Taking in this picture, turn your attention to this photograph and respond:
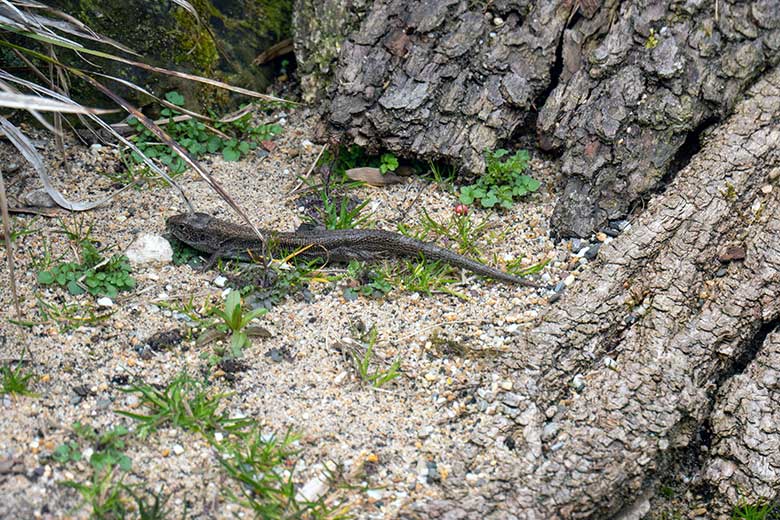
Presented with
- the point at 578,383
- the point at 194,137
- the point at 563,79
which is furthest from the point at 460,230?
the point at 194,137

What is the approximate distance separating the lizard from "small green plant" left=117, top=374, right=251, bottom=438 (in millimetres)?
1248

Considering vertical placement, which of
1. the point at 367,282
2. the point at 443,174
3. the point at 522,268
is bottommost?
the point at 367,282

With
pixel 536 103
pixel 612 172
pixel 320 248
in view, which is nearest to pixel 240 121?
pixel 320 248

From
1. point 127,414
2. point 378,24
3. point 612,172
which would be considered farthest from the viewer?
point 378,24

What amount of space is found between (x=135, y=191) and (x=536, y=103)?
2.73 meters

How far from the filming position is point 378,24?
17.6ft

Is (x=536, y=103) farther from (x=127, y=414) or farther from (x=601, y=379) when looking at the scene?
(x=127, y=414)

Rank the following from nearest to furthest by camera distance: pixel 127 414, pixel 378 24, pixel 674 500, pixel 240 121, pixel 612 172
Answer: pixel 127 414 → pixel 674 500 → pixel 612 172 → pixel 378 24 → pixel 240 121

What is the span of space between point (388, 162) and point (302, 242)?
826mm

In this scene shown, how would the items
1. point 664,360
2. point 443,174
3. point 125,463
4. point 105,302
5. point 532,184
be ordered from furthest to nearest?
1. point 443,174
2. point 532,184
3. point 105,302
4. point 664,360
5. point 125,463

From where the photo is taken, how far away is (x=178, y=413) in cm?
391

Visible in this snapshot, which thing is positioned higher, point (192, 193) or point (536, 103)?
point (536, 103)

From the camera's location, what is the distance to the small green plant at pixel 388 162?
5.51 meters

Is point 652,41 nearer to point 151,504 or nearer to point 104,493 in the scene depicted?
point 151,504
